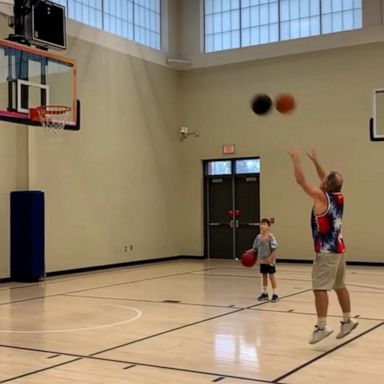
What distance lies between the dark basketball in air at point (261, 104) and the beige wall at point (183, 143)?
1.04ft

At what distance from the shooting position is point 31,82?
12.0 m

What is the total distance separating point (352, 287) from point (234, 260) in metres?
6.67

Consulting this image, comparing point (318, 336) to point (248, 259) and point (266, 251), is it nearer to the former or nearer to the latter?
point (248, 259)

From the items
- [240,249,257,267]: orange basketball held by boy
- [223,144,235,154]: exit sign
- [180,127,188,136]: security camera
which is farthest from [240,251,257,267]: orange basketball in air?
[180,127,188,136]: security camera

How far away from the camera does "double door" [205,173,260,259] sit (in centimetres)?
1864

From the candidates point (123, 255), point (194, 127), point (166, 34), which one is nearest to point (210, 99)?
point (194, 127)

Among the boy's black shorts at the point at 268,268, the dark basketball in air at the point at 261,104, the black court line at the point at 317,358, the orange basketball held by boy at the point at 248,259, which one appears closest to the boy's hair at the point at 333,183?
the black court line at the point at 317,358

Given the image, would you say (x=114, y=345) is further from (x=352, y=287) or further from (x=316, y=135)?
(x=316, y=135)

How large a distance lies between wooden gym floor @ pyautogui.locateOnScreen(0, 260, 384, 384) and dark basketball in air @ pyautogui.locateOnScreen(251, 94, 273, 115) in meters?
5.40

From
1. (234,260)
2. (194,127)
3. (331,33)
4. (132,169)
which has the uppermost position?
(331,33)

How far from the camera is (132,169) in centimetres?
1767

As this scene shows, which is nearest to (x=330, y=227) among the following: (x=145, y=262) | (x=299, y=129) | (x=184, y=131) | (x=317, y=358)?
(x=317, y=358)

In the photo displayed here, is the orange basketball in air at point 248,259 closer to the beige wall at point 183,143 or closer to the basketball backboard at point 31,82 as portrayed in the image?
the basketball backboard at point 31,82

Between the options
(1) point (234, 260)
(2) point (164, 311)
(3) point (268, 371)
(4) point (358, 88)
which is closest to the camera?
(3) point (268, 371)
